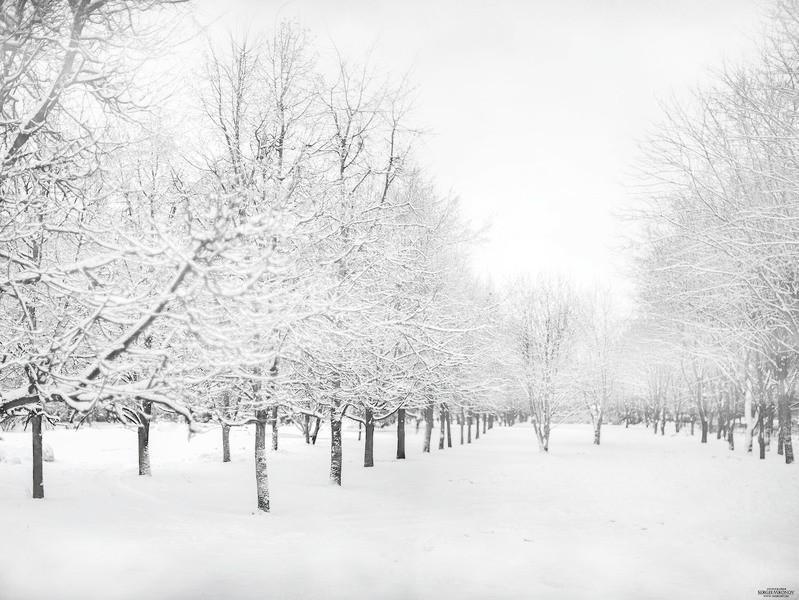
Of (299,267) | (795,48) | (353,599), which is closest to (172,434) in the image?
(299,267)

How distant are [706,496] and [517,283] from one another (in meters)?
20.5

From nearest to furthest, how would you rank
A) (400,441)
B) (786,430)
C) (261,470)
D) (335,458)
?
(261,470)
(335,458)
(786,430)
(400,441)

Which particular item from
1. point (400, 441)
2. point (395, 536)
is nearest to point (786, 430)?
point (400, 441)

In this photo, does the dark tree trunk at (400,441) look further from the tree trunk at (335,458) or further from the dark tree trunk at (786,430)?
the dark tree trunk at (786,430)

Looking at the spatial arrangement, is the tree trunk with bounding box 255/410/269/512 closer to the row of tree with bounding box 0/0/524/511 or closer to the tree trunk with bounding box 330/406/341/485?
the row of tree with bounding box 0/0/524/511

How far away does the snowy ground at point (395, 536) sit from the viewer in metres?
6.95

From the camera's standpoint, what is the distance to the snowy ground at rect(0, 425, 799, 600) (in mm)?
6945

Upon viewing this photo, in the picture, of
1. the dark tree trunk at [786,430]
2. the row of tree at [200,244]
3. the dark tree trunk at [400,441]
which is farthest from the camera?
the dark tree trunk at [400,441]

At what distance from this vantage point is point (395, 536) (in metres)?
9.70

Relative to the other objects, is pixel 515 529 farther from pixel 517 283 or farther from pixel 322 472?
pixel 517 283

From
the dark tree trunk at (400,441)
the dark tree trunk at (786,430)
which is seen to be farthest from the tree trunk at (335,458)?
the dark tree trunk at (786,430)

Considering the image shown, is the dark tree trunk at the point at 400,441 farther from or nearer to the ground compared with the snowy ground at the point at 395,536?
nearer to the ground

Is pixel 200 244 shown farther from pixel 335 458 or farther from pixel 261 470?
pixel 335 458

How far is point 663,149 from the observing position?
37.8 feet
